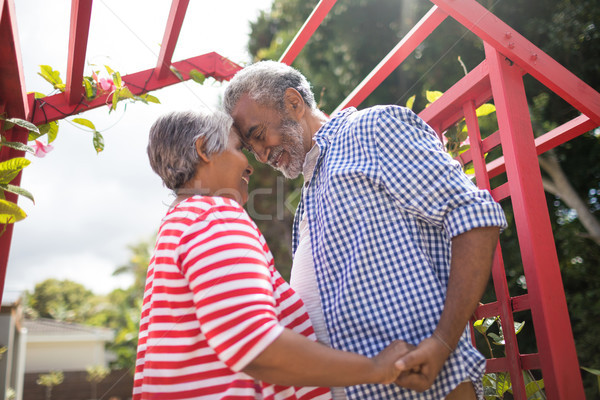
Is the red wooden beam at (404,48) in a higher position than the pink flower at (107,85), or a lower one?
lower

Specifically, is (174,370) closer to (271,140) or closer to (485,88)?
(271,140)

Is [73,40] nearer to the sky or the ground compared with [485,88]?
nearer to the sky

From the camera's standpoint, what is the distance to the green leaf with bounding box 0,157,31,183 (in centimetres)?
181

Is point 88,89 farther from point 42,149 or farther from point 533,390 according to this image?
point 533,390

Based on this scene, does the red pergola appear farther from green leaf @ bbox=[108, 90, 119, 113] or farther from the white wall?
the white wall

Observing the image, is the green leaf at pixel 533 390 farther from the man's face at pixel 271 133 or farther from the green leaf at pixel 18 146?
the green leaf at pixel 18 146

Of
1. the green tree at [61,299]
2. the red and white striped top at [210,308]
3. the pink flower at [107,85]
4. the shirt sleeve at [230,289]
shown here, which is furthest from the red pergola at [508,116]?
the green tree at [61,299]

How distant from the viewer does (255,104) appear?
1936mm

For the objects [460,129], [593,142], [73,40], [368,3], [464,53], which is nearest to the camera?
[73,40]

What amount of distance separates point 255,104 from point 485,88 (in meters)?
0.89

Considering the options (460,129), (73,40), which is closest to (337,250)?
(460,129)

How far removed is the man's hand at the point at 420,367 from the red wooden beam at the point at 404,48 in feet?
3.84

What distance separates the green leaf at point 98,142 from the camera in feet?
7.27

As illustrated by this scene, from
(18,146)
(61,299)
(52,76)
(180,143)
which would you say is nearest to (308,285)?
(180,143)
